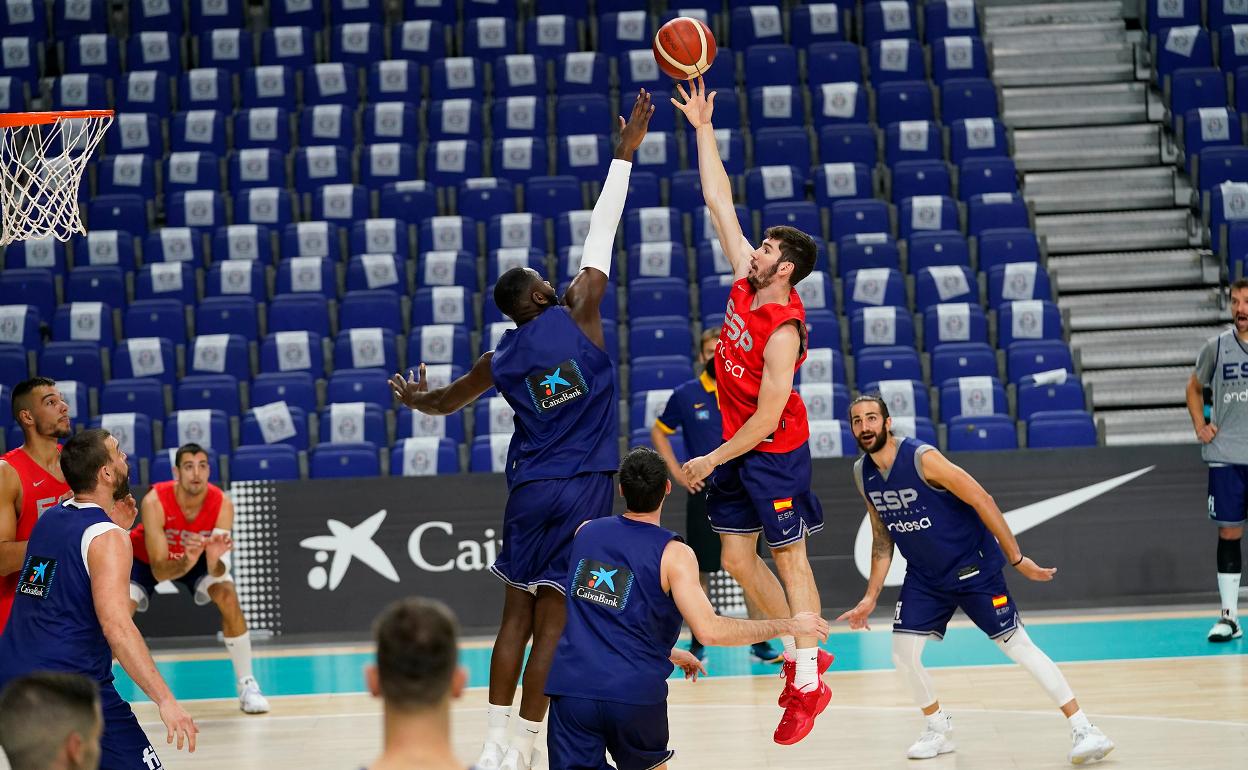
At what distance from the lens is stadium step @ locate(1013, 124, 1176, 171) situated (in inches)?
548

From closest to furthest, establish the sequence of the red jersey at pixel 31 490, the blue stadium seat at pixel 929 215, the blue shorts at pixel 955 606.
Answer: the red jersey at pixel 31 490 → the blue shorts at pixel 955 606 → the blue stadium seat at pixel 929 215

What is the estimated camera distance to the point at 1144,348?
478 inches

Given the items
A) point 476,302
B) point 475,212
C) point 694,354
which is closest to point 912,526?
point 694,354

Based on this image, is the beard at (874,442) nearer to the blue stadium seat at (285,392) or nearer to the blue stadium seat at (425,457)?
the blue stadium seat at (425,457)

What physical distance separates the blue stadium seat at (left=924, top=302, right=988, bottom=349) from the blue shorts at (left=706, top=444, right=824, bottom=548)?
18.1ft

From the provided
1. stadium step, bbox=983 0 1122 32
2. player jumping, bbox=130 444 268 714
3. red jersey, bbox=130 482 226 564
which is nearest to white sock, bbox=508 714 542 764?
player jumping, bbox=130 444 268 714

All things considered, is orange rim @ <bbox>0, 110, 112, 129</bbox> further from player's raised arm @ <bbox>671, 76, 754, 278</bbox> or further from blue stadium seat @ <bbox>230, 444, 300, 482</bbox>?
blue stadium seat @ <bbox>230, 444, 300, 482</bbox>

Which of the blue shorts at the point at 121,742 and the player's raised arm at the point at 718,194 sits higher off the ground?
the player's raised arm at the point at 718,194

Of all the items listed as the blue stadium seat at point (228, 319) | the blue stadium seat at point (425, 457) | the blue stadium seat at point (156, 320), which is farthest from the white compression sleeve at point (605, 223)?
the blue stadium seat at point (156, 320)

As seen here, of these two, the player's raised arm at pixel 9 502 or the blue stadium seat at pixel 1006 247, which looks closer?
the player's raised arm at pixel 9 502

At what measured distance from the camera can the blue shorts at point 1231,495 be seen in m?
8.75

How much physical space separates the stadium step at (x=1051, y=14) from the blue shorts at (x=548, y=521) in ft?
37.4

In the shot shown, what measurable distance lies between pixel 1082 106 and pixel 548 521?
1067 cm

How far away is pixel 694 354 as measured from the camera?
11.6 metres
